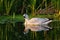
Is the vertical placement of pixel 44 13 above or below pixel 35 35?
above

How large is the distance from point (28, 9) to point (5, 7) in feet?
3.91

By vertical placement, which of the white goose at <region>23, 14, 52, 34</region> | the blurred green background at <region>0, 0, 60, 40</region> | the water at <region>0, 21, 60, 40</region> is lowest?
the water at <region>0, 21, 60, 40</region>

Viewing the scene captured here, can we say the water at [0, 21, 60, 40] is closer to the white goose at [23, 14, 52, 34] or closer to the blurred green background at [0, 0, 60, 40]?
the blurred green background at [0, 0, 60, 40]

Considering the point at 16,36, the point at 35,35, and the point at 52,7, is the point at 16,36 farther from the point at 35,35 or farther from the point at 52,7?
the point at 52,7

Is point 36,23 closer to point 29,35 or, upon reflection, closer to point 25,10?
point 25,10

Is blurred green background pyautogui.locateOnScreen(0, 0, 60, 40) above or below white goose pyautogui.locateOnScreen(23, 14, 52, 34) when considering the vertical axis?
above

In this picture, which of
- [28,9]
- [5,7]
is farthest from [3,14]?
[28,9]

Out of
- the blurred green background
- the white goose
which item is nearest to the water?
the blurred green background

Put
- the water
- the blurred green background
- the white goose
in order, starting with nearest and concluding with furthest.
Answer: the water → the white goose → the blurred green background

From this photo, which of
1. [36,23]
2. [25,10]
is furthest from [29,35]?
[25,10]

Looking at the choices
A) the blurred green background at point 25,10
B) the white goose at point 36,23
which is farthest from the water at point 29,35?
the white goose at point 36,23

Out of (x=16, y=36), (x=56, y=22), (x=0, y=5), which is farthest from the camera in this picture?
(x=0, y=5)

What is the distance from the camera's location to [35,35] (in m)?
9.09

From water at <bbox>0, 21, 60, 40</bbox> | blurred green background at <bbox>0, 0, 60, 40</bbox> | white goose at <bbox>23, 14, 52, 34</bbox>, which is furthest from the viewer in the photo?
blurred green background at <bbox>0, 0, 60, 40</bbox>
